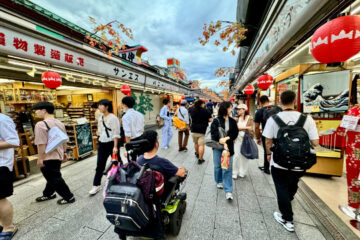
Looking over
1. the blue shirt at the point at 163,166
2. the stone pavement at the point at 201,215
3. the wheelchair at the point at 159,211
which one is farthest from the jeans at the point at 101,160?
the blue shirt at the point at 163,166

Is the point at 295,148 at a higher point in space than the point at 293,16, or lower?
lower

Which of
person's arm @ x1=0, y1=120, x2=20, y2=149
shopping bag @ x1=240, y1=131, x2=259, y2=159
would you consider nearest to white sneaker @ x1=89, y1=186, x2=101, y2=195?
person's arm @ x1=0, y1=120, x2=20, y2=149

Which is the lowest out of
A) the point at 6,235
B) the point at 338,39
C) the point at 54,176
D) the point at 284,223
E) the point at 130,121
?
the point at 6,235

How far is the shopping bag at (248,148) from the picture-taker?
288 centimetres

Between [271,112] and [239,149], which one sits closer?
[271,112]

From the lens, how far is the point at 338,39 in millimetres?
1500

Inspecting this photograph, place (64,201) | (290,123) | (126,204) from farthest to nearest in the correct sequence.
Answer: (64,201) < (290,123) < (126,204)

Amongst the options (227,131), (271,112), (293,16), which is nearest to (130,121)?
(227,131)

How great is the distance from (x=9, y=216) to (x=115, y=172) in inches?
76.4

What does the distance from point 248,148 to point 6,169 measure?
388 centimetres

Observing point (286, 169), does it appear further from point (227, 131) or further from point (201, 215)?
point (201, 215)

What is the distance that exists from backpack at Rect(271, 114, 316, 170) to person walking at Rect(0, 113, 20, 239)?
3327 mm

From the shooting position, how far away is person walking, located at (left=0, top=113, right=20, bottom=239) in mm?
1702

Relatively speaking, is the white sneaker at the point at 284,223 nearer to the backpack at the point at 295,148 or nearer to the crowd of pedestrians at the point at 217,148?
the crowd of pedestrians at the point at 217,148
